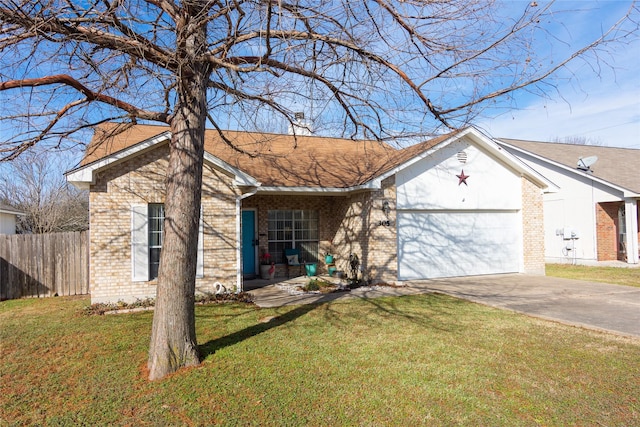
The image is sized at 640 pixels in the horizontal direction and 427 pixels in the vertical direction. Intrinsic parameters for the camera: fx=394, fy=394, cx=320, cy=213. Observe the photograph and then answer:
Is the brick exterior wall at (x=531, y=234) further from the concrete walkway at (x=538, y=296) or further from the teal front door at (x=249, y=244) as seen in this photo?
the teal front door at (x=249, y=244)

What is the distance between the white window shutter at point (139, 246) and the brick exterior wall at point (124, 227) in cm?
10

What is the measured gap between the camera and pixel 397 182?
1201 centimetres

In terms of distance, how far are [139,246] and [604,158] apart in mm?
22403

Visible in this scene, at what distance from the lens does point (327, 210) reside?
13727mm

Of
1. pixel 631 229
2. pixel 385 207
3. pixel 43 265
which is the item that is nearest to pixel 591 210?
pixel 631 229

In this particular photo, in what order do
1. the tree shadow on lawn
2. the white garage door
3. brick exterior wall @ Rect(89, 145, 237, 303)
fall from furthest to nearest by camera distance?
the white garage door
brick exterior wall @ Rect(89, 145, 237, 303)
the tree shadow on lawn

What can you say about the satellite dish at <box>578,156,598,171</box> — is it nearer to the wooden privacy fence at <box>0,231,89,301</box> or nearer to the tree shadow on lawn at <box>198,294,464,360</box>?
the tree shadow on lawn at <box>198,294,464,360</box>

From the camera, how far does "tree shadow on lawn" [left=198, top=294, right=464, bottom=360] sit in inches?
239

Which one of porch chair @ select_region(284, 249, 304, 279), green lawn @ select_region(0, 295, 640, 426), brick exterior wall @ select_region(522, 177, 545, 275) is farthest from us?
brick exterior wall @ select_region(522, 177, 545, 275)

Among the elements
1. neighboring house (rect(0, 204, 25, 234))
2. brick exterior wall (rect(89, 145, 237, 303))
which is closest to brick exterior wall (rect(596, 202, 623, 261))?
brick exterior wall (rect(89, 145, 237, 303))

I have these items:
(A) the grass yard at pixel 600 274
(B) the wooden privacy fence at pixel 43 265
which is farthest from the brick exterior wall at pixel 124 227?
(A) the grass yard at pixel 600 274

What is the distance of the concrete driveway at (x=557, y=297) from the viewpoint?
7359 mm

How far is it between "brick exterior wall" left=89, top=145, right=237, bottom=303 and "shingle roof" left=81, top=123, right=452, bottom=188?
4.65 feet

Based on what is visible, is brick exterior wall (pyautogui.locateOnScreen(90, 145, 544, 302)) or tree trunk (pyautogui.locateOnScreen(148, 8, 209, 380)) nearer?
tree trunk (pyautogui.locateOnScreen(148, 8, 209, 380))
